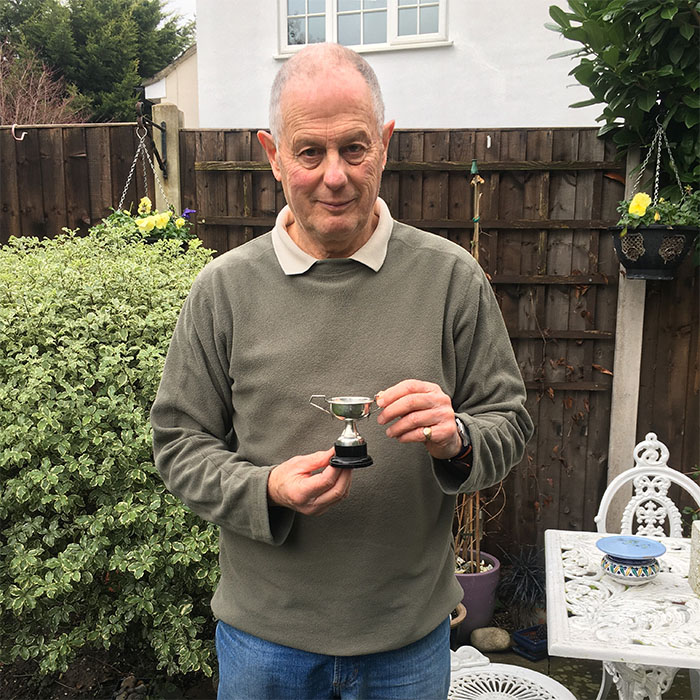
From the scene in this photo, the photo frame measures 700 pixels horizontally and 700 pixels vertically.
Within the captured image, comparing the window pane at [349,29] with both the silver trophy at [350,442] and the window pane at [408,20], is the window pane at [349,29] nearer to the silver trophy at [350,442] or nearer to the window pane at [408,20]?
the window pane at [408,20]

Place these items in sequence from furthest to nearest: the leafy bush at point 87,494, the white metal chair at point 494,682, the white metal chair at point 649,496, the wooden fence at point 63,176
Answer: the wooden fence at point 63,176, the white metal chair at point 649,496, the white metal chair at point 494,682, the leafy bush at point 87,494

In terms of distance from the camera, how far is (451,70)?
7.58 meters

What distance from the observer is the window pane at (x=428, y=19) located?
7.64 m

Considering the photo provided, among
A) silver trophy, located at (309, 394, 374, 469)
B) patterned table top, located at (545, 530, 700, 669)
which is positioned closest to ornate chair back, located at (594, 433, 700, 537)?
patterned table top, located at (545, 530, 700, 669)

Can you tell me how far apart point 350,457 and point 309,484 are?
0.10m

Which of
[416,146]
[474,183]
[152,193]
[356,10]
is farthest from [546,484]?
[356,10]

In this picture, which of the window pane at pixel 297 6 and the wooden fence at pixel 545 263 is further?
the window pane at pixel 297 6

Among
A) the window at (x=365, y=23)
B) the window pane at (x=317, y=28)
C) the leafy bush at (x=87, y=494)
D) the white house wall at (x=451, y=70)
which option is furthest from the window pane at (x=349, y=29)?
the leafy bush at (x=87, y=494)

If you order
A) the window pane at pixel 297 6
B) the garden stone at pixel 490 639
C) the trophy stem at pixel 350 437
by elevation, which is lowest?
the garden stone at pixel 490 639

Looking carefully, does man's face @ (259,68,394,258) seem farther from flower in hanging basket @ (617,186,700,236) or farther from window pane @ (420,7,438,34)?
window pane @ (420,7,438,34)

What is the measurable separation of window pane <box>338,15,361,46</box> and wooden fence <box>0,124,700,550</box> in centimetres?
424

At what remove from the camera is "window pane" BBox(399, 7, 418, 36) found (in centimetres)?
770

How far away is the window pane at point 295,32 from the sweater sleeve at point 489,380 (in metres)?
7.32

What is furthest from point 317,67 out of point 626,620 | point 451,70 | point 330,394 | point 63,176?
point 451,70
